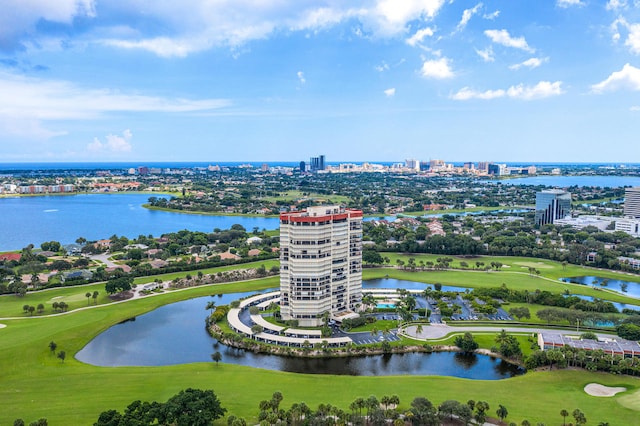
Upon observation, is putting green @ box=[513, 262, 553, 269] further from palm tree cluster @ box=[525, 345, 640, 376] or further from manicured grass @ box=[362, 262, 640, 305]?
palm tree cluster @ box=[525, 345, 640, 376]

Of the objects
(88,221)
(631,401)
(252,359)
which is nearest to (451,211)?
(88,221)

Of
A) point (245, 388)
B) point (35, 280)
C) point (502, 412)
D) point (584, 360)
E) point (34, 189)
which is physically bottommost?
point (245, 388)

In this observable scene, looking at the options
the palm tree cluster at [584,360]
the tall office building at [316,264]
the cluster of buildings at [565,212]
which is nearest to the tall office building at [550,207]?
the cluster of buildings at [565,212]

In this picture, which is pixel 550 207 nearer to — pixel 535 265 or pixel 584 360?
pixel 535 265

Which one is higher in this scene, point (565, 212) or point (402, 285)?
point (565, 212)

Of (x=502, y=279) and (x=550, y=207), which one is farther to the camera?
(x=550, y=207)

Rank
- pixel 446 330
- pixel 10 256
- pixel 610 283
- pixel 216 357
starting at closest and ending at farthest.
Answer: pixel 216 357, pixel 446 330, pixel 610 283, pixel 10 256

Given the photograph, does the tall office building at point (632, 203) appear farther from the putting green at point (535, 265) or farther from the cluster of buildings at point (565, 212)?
the putting green at point (535, 265)
